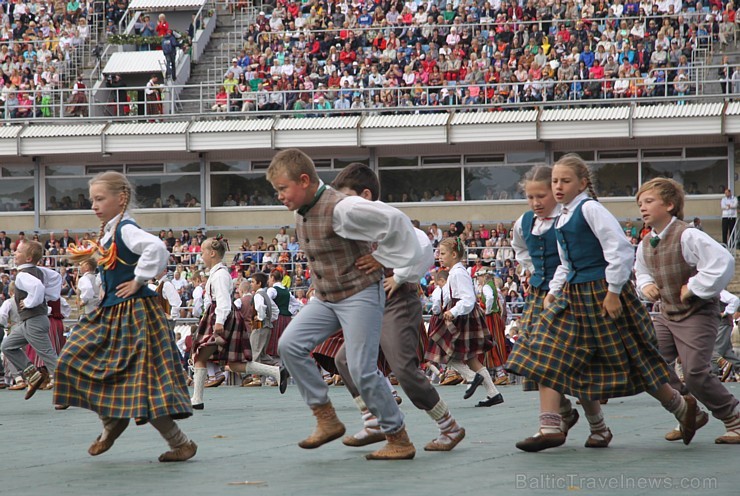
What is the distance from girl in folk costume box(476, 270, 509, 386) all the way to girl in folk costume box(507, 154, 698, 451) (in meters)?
7.86

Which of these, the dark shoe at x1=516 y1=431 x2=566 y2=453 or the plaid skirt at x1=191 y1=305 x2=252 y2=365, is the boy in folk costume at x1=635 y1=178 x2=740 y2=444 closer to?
the dark shoe at x1=516 y1=431 x2=566 y2=453

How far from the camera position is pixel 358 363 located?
6656mm

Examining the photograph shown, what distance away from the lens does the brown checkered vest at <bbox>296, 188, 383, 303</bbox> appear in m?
6.73

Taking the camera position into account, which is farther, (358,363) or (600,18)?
(600,18)

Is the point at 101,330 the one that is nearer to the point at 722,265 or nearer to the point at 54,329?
the point at 722,265

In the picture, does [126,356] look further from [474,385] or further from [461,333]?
[461,333]

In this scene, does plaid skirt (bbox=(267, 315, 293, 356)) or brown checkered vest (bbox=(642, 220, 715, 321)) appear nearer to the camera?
brown checkered vest (bbox=(642, 220, 715, 321))

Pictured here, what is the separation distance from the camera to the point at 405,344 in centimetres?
743

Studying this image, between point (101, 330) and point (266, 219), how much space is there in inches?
1149

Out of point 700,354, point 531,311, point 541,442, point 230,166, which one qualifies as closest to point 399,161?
point 230,166

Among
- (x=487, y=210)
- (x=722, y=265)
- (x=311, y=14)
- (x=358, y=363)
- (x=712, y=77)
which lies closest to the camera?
(x=358, y=363)

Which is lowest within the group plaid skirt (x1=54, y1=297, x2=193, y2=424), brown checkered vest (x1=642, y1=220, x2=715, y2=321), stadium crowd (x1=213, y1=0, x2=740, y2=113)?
plaid skirt (x1=54, y1=297, x2=193, y2=424)

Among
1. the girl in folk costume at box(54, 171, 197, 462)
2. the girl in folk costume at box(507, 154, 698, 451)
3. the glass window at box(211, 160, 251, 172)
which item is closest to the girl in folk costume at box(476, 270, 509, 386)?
the girl in folk costume at box(507, 154, 698, 451)

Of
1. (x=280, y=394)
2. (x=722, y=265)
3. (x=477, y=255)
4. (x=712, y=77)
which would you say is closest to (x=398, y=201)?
(x=477, y=255)
